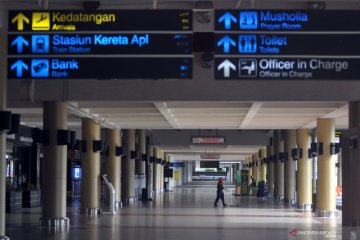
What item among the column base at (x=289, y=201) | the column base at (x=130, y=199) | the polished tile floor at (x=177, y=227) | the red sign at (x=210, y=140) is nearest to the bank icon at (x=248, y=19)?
the polished tile floor at (x=177, y=227)

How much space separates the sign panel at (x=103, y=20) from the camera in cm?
1035

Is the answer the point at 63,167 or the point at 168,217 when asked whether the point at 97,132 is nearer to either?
the point at 168,217

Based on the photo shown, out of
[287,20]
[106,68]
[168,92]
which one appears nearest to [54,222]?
[168,92]

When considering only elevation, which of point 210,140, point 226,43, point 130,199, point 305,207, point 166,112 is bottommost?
point 305,207

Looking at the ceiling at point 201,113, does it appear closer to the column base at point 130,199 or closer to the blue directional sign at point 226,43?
the column base at point 130,199

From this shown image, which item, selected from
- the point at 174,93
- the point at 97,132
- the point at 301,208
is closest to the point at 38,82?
the point at 174,93

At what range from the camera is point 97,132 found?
74.9ft

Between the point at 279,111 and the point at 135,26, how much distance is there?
11.3m

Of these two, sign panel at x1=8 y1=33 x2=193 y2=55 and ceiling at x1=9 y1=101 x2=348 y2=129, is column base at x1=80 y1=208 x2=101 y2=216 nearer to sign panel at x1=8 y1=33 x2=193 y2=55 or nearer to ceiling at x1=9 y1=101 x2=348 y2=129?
ceiling at x1=9 y1=101 x2=348 y2=129

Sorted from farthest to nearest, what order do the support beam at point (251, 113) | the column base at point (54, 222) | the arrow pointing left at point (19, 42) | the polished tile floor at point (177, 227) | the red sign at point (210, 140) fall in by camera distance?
the red sign at point (210, 140) < the support beam at point (251, 113) < the column base at point (54, 222) < the polished tile floor at point (177, 227) < the arrow pointing left at point (19, 42)

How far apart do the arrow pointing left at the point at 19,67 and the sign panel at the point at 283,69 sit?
3.14 meters

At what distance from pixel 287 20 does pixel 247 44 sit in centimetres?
74

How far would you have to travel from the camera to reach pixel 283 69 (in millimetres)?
10383

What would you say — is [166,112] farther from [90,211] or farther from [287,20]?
[287,20]
